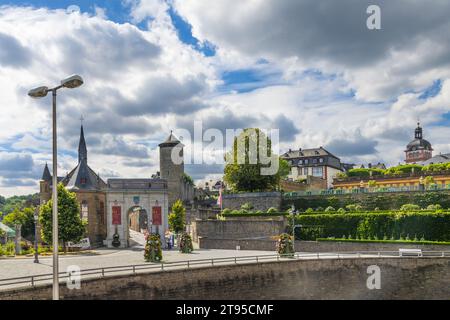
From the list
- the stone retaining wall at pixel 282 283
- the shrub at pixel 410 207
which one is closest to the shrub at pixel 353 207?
the shrub at pixel 410 207

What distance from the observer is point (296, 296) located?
41625mm

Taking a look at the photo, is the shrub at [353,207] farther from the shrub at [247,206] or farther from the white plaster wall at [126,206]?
the white plaster wall at [126,206]

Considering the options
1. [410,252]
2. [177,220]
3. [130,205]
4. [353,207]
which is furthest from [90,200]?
[410,252]

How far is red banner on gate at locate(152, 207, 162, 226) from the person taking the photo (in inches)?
2532

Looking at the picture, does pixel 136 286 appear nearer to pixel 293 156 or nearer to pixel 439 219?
pixel 439 219

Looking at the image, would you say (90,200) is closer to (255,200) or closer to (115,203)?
(115,203)

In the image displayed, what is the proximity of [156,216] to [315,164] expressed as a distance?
73.7m

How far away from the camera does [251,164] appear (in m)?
83.8

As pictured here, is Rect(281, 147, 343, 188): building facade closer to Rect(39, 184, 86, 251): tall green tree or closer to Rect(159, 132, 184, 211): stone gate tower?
Rect(159, 132, 184, 211): stone gate tower

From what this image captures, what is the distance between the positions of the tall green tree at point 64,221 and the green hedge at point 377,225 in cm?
2649

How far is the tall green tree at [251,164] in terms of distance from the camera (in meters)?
83.4
